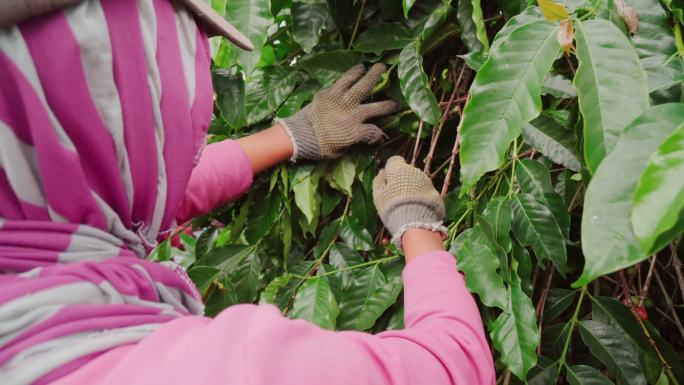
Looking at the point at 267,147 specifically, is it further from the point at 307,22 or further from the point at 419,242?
the point at 419,242

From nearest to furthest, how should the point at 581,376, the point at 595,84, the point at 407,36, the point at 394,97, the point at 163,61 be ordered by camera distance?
1. the point at 595,84
2. the point at 163,61
3. the point at 581,376
4. the point at 407,36
5. the point at 394,97

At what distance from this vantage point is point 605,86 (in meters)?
0.41

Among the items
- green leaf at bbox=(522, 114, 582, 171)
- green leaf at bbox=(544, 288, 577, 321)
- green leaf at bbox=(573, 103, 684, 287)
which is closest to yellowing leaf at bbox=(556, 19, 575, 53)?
green leaf at bbox=(573, 103, 684, 287)

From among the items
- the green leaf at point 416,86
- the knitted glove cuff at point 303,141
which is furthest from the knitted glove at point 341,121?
the green leaf at point 416,86

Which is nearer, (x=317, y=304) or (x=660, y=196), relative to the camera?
(x=660, y=196)

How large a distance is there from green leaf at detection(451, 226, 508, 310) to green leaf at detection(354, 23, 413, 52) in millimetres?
357

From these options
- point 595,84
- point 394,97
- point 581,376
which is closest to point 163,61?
point 595,84

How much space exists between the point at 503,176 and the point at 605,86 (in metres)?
0.41

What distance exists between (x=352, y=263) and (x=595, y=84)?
62cm

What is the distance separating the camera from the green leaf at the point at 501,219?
2.32ft

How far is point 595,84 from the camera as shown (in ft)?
1.36

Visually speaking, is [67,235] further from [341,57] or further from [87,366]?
[341,57]

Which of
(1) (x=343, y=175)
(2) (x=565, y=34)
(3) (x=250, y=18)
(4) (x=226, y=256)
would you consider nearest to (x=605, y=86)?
(2) (x=565, y=34)

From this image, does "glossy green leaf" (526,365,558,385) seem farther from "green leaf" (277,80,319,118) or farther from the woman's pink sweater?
"green leaf" (277,80,319,118)
